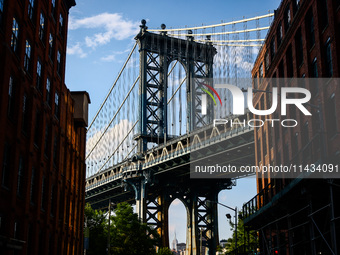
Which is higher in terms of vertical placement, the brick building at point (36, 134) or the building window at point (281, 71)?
the building window at point (281, 71)

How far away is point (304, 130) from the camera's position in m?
36.4

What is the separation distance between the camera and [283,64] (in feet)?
138

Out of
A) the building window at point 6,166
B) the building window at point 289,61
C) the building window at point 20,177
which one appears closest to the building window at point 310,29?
the building window at point 289,61

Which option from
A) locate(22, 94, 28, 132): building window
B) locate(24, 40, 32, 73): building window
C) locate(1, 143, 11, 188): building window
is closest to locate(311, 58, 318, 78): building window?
locate(24, 40, 32, 73): building window

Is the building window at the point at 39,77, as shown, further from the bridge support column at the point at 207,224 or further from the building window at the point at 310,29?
the bridge support column at the point at 207,224

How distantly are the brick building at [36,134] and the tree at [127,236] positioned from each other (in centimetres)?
1295

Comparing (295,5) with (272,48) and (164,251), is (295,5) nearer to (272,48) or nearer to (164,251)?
(272,48)

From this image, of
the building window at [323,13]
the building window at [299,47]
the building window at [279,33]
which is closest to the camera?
the building window at [323,13]

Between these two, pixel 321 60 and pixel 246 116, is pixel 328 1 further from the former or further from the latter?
pixel 246 116

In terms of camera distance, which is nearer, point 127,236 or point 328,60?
point 328,60

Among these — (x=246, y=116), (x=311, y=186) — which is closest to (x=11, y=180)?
(x=311, y=186)

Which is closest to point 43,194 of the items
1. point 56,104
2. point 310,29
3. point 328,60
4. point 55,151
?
point 55,151

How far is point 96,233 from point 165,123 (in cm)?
4006

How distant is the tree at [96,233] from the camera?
5494 centimetres
